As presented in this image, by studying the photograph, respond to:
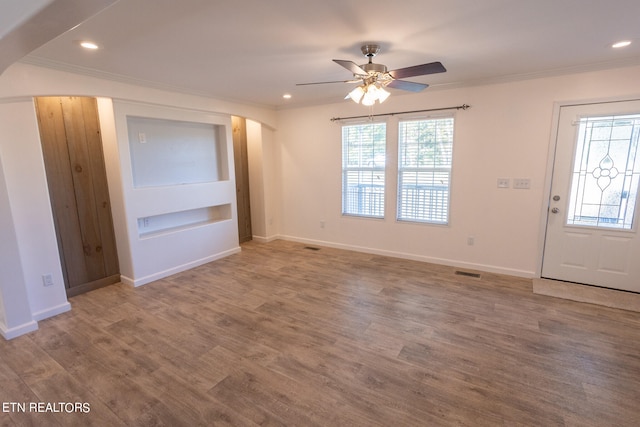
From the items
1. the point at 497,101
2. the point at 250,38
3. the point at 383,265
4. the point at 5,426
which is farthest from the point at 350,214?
the point at 5,426

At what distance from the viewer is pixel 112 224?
386 centimetres

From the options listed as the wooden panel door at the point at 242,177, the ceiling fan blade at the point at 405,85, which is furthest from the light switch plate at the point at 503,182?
the wooden panel door at the point at 242,177

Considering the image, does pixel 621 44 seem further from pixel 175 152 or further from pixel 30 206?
pixel 30 206

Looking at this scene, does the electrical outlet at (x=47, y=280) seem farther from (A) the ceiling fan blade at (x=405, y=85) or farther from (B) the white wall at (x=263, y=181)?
(A) the ceiling fan blade at (x=405, y=85)

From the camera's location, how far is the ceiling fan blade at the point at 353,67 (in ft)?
A: 7.22

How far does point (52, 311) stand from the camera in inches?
122

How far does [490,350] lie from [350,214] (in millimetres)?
3022

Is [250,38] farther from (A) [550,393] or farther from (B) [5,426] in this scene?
(A) [550,393]

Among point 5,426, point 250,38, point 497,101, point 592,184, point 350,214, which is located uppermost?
point 250,38

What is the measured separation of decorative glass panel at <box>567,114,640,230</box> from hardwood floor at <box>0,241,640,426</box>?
106cm

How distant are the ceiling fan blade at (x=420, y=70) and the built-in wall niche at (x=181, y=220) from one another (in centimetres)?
347

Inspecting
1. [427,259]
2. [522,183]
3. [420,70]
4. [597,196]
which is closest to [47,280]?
[420,70]

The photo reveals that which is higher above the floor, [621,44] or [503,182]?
[621,44]

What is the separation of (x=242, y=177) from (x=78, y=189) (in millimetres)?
2597
